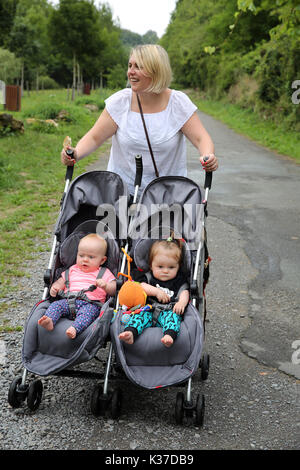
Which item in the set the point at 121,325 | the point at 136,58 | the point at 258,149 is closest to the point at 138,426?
the point at 121,325

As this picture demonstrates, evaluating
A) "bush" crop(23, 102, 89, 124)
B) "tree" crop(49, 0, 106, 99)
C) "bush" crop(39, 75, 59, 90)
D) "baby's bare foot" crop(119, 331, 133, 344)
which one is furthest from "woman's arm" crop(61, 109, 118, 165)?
"bush" crop(39, 75, 59, 90)

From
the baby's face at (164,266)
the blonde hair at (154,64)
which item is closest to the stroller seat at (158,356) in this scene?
the baby's face at (164,266)

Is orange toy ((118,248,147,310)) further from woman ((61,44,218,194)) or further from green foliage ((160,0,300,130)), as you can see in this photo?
green foliage ((160,0,300,130))

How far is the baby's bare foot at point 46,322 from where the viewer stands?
3264 mm

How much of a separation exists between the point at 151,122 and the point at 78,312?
1.48 meters

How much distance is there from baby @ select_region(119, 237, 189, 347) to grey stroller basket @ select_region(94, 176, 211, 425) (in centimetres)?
6

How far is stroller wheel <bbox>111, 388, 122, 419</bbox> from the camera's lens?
3299 millimetres

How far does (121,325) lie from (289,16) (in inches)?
372

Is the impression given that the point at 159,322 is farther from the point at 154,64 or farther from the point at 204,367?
the point at 154,64

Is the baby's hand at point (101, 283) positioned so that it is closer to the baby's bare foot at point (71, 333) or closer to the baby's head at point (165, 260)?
the baby's head at point (165, 260)

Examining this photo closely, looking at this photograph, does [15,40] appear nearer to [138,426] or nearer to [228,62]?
[228,62]

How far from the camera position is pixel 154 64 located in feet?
12.5

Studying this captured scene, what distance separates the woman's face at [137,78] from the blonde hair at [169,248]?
1.10 m

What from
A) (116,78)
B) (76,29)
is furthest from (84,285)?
(116,78)
